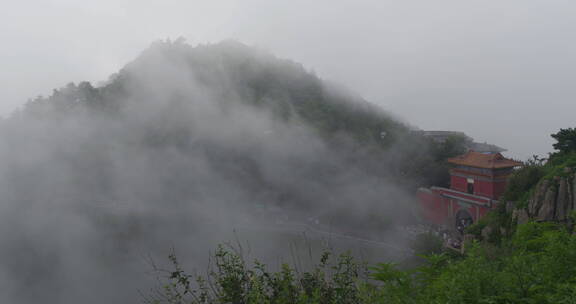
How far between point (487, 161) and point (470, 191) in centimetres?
149

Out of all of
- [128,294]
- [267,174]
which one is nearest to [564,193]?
[128,294]

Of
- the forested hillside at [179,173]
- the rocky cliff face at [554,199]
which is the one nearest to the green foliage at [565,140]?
the rocky cliff face at [554,199]

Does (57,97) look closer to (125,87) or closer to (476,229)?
(125,87)

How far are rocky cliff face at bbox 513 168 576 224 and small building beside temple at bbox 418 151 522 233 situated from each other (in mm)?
5565

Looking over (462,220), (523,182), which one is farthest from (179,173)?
(523,182)

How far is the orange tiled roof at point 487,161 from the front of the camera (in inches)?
571

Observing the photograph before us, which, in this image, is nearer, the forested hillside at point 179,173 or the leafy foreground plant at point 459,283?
the leafy foreground plant at point 459,283

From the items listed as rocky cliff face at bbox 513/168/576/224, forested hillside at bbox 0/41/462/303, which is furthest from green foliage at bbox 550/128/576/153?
forested hillside at bbox 0/41/462/303

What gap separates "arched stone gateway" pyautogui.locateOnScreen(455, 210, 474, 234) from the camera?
595 inches

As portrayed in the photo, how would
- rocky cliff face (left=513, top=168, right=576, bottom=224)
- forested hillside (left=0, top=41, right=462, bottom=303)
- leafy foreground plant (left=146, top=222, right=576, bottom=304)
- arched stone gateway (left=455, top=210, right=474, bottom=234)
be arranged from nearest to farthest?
leafy foreground plant (left=146, top=222, right=576, bottom=304), rocky cliff face (left=513, top=168, right=576, bottom=224), arched stone gateway (left=455, top=210, right=474, bottom=234), forested hillside (left=0, top=41, right=462, bottom=303)

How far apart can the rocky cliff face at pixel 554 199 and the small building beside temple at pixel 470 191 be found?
18.3 ft

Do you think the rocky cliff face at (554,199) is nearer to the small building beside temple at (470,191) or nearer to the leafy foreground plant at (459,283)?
the small building beside temple at (470,191)

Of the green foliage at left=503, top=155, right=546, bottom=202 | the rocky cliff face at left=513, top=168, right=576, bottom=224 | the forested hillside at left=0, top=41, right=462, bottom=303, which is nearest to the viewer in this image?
the rocky cliff face at left=513, top=168, right=576, bottom=224

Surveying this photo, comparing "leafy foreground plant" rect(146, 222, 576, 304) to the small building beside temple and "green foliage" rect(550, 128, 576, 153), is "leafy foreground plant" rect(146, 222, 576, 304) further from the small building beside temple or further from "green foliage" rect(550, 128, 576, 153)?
the small building beside temple
